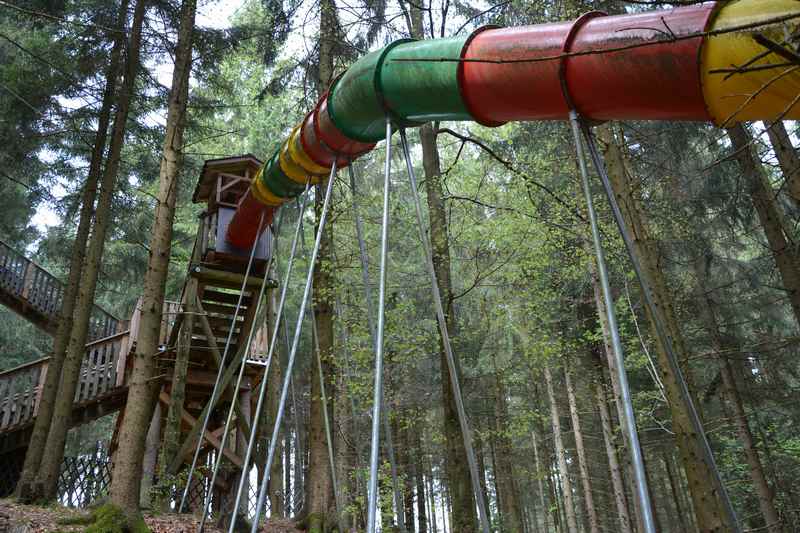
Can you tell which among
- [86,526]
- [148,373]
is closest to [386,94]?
[148,373]

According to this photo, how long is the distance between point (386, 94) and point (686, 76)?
2003 millimetres

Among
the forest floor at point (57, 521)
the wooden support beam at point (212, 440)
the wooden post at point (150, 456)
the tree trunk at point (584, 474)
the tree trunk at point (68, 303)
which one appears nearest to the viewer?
the forest floor at point (57, 521)

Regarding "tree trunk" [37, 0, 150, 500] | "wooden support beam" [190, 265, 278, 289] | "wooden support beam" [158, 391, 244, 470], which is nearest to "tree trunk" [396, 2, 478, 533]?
"wooden support beam" [190, 265, 278, 289]

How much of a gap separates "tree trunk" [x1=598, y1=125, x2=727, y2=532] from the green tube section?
9.84ft

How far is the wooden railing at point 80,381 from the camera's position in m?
9.83

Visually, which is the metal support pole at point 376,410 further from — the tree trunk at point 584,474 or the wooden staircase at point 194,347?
the tree trunk at point 584,474

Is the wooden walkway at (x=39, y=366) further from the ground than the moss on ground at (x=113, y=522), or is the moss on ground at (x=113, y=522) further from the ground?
the wooden walkway at (x=39, y=366)

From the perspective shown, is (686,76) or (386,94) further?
(386,94)

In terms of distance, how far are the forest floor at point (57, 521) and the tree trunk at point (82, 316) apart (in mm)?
567

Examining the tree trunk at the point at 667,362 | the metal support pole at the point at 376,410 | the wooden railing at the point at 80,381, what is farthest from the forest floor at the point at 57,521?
the tree trunk at the point at 667,362

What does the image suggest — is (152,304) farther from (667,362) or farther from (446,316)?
(667,362)

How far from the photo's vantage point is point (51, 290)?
12.6 m

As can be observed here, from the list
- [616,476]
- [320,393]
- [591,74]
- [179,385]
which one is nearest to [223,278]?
[179,385]

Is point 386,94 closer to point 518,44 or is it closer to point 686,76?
point 518,44
